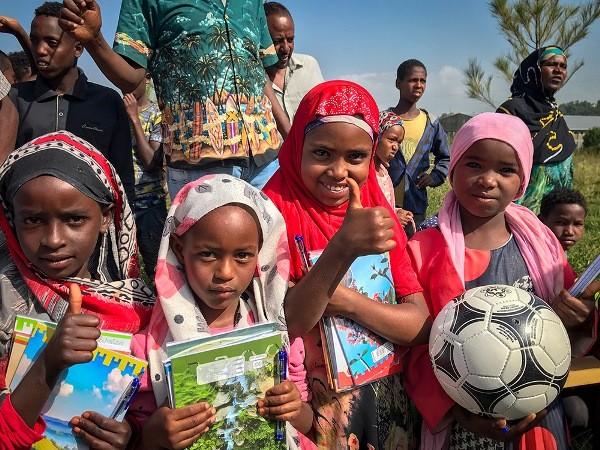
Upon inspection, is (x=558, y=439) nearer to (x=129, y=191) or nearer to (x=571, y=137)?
(x=129, y=191)

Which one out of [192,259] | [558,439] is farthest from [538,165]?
[192,259]

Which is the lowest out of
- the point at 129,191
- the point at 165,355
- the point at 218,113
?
the point at 165,355

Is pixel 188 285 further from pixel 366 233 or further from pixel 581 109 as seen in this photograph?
pixel 581 109

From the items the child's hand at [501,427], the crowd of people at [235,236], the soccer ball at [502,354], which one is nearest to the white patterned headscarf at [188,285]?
the crowd of people at [235,236]

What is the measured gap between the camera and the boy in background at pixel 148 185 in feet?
14.6

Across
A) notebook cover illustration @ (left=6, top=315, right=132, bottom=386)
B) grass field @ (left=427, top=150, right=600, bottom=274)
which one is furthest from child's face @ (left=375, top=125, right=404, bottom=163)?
notebook cover illustration @ (left=6, top=315, right=132, bottom=386)

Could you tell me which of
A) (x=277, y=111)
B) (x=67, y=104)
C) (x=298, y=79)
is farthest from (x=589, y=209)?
(x=67, y=104)

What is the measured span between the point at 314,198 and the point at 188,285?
26.3 inches

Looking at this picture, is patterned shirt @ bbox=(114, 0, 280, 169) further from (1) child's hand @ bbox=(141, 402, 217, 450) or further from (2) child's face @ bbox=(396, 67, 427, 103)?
(2) child's face @ bbox=(396, 67, 427, 103)

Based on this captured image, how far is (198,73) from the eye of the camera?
2893 mm

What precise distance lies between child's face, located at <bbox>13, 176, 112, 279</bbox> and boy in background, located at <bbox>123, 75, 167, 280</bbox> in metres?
2.50

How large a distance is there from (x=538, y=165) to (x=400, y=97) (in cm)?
170

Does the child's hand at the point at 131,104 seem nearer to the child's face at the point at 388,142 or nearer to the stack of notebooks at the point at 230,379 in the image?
the child's face at the point at 388,142

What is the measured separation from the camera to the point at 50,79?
11.0ft
